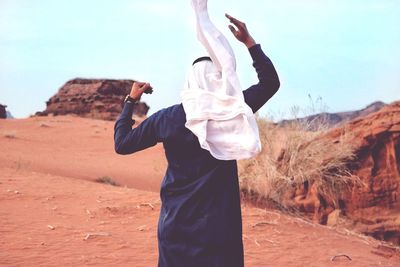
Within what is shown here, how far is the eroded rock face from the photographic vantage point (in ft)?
36.5

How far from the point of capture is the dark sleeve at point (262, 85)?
306cm

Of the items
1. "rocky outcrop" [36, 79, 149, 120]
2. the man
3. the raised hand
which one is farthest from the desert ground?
"rocky outcrop" [36, 79, 149, 120]

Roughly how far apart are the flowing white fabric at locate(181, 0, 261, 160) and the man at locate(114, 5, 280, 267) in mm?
90

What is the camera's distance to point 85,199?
9.32 meters

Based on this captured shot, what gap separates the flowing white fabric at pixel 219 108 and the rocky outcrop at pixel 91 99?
42231 millimetres

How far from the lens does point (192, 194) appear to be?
2.97m

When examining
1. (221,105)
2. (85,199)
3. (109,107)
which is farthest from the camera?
(109,107)

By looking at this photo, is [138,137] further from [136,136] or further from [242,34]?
[242,34]

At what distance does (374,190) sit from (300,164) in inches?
63.3

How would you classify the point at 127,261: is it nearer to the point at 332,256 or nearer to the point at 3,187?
the point at 332,256

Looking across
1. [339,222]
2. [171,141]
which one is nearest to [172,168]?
[171,141]

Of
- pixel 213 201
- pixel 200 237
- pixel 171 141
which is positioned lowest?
pixel 200 237

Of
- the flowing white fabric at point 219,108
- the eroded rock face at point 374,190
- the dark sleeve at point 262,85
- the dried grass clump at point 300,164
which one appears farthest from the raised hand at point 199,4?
the eroded rock face at point 374,190

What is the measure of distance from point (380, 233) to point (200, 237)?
886cm
